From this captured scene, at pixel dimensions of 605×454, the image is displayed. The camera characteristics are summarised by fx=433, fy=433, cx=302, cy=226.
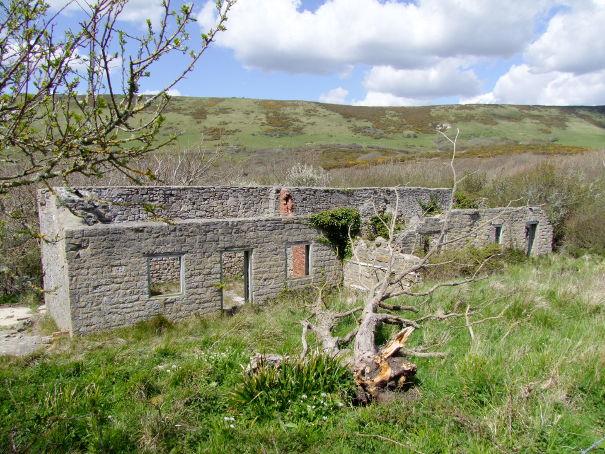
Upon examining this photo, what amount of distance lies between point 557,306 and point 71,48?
8138mm

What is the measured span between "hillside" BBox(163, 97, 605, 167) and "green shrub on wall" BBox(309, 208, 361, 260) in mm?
21939

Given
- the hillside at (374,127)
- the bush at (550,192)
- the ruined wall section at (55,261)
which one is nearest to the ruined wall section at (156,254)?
the ruined wall section at (55,261)

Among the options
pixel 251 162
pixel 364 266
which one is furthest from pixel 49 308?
pixel 251 162

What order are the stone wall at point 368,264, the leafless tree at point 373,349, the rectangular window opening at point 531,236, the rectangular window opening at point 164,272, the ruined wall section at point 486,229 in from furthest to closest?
the rectangular window opening at point 531,236, the ruined wall section at point 486,229, the rectangular window opening at point 164,272, the stone wall at point 368,264, the leafless tree at point 373,349

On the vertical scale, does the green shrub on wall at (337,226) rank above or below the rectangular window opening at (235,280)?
above

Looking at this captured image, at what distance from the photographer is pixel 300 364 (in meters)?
5.21

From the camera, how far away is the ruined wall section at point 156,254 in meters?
9.44

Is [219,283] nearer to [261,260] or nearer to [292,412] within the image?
[261,260]

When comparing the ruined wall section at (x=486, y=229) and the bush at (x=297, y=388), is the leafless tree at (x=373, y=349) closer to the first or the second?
the bush at (x=297, y=388)

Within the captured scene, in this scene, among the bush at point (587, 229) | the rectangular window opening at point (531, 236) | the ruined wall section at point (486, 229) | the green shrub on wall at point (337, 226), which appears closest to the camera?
the green shrub on wall at point (337, 226)

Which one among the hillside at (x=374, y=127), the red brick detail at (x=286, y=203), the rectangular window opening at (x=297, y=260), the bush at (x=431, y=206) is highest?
the hillside at (x=374, y=127)

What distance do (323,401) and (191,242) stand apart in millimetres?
6722

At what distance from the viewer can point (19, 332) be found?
1074 cm

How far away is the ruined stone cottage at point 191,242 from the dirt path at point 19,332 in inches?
24.1
